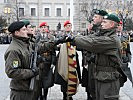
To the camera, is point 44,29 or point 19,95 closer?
point 19,95

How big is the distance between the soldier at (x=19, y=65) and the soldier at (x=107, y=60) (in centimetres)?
69

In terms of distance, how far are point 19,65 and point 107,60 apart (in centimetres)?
134

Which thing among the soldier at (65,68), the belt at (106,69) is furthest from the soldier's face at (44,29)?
the belt at (106,69)

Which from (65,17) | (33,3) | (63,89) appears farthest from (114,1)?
(63,89)

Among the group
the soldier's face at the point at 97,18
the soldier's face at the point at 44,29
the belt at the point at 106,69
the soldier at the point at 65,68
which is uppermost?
the soldier's face at the point at 97,18

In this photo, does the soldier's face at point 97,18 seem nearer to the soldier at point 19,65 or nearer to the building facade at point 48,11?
the soldier at point 19,65

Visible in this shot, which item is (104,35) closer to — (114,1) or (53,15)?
(114,1)

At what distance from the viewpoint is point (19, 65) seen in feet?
15.7

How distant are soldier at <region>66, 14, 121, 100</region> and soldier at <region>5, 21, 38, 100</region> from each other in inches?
27.2

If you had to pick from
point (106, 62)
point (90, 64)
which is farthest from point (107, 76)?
point (90, 64)

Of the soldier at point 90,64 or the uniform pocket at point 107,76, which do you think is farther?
the soldier at point 90,64

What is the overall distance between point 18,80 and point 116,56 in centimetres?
150

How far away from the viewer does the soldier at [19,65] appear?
4715mm

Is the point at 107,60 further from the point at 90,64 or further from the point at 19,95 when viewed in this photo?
the point at 90,64
